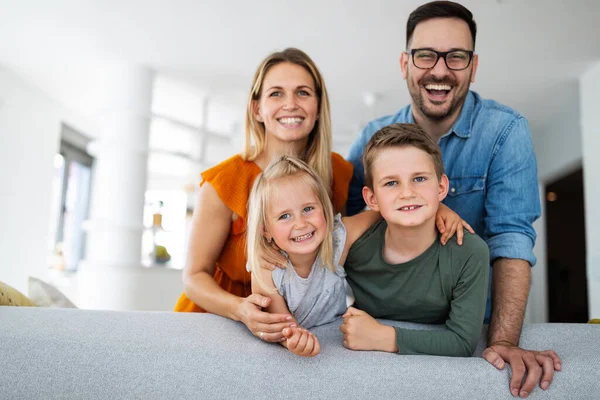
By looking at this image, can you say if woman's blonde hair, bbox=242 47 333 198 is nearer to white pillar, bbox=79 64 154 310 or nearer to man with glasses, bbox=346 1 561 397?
man with glasses, bbox=346 1 561 397

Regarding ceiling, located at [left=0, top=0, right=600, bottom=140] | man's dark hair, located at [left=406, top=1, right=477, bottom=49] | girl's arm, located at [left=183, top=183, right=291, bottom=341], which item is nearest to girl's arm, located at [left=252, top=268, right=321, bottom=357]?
girl's arm, located at [left=183, top=183, right=291, bottom=341]

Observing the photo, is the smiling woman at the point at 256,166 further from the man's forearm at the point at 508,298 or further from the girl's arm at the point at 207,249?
the man's forearm at the point at 508,298

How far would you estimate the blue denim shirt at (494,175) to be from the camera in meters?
1.58

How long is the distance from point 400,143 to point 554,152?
5836 millimetres

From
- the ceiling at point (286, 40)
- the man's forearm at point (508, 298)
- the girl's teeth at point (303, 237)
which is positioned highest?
the ceiling at point (286, 40)

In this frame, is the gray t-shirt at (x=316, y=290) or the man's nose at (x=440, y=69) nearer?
the gray t-shirt at (x=316, y=290)

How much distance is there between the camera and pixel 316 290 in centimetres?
142

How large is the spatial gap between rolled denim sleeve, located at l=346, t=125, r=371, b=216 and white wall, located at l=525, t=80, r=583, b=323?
408cm

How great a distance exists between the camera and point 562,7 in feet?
12.4

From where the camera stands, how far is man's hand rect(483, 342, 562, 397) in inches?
42.5

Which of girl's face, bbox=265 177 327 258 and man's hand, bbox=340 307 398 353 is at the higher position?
girl's face, bbox=265 177 327 258

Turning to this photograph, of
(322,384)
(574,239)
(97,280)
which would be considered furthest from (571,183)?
(322,384)

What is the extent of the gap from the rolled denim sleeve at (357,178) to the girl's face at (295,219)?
1.76ft

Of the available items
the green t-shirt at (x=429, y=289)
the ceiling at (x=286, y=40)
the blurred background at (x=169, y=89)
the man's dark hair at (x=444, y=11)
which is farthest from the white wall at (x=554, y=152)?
the green t-shirt at (x=429, y=289)
